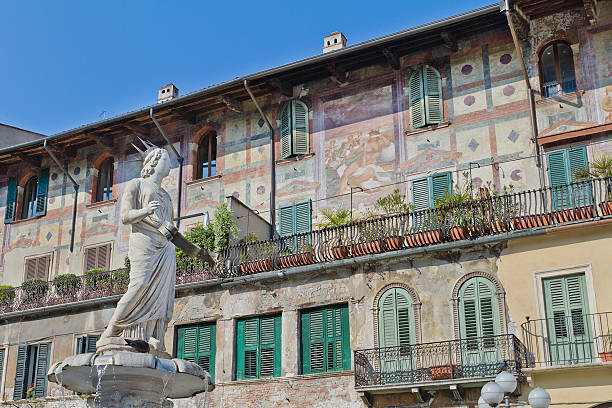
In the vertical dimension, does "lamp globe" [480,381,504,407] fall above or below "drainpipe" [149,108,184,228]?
below

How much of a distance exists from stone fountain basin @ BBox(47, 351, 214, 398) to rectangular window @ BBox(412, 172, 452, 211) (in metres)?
12.3

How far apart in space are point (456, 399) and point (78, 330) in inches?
465

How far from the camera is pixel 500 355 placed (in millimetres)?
18078

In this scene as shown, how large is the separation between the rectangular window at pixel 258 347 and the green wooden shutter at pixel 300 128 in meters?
5.12

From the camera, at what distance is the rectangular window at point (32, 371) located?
24.5 meters

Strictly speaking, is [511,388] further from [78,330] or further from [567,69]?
[78,330]

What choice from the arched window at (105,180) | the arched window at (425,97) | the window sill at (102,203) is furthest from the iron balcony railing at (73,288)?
the arched window at (425,97)

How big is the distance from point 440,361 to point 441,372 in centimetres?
48

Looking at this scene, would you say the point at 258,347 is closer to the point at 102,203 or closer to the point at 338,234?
the point at 338,234

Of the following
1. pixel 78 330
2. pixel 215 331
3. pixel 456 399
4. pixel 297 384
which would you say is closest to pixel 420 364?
pixel 456 399

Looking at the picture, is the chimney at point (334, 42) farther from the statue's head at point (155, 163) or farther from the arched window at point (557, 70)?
the statue's head at point (155, 163)

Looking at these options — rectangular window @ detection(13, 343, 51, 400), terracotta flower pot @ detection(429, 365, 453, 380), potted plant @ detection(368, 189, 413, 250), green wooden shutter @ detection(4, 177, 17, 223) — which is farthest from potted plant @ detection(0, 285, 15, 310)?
terracotta flower pot @ detection(429, 365, 453, 380)

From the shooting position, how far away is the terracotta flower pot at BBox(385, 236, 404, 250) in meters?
20.1

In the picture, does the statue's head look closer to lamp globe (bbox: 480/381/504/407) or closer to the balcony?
lamp globe (bbox: 480/381/504/407)
